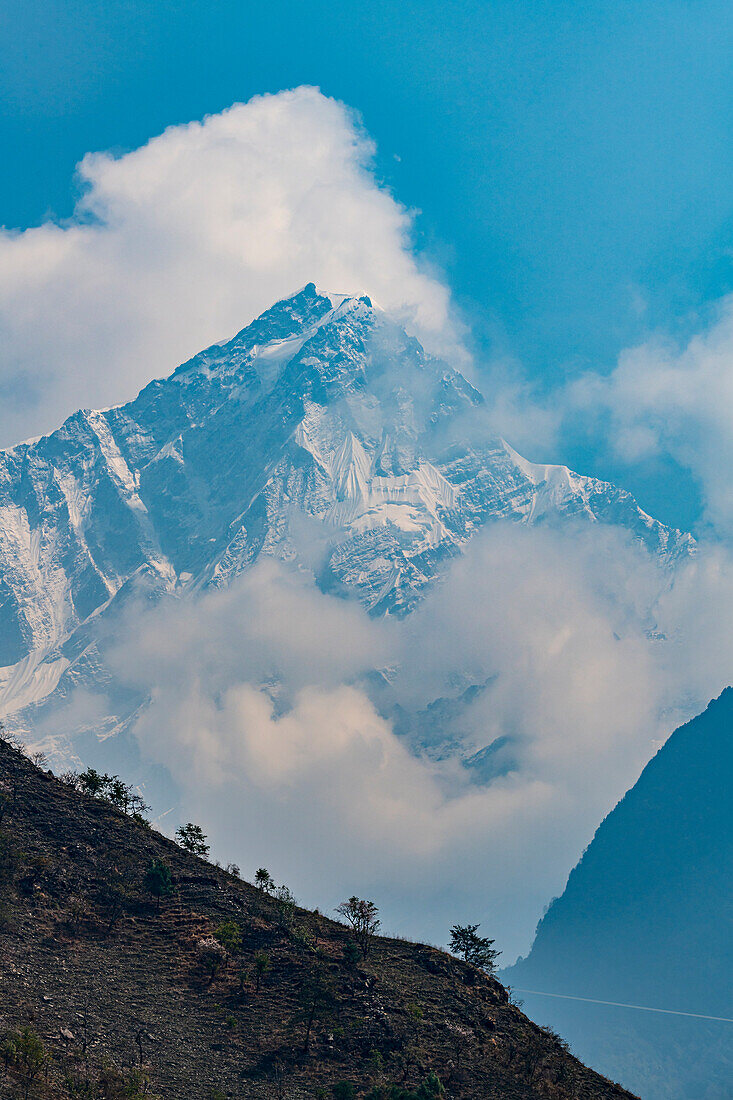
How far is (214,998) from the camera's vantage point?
61125mm

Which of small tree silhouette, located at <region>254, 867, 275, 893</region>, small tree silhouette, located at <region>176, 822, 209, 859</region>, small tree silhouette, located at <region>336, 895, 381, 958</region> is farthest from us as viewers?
small tree silhouette, located at <region>176, 822, 209, 859</region>

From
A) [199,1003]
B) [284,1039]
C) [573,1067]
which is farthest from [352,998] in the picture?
[573,1067]

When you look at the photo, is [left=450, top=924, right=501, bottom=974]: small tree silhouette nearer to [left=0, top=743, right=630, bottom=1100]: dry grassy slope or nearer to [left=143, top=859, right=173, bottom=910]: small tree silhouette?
[left=0, top=743, right=630, bottom=1100]: dry grassy slope

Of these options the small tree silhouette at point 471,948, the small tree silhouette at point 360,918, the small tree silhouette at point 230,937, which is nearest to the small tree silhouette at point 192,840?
the small tree silhouette at point 230,937

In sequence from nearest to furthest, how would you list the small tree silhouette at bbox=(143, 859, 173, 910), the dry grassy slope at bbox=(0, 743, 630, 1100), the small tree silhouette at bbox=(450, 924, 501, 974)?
the dry grassy slope at bbox=(0, 743, 630, 1100) → the small tree silhouette at bbox=(143, 859, 173, 910) → the small tree silhouette at bbox=(450, 924, 501, 974)

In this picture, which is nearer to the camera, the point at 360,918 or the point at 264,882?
the point at 360,918

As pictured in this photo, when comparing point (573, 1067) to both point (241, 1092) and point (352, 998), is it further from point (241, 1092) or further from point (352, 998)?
point (241, 1092)

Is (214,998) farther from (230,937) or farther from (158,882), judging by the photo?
(158,882)

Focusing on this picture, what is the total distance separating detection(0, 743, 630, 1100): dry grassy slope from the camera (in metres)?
54.5

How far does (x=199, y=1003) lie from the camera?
198 feet

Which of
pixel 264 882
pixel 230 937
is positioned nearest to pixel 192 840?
pixel 264 882

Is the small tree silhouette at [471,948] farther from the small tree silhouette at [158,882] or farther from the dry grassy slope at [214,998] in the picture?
the small tree silhouette at [158,882]

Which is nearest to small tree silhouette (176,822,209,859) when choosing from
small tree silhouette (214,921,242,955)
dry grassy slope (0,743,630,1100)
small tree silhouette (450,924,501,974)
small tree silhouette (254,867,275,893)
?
small tree silhouette (254,867,275,893)

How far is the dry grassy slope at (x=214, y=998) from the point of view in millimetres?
54531
